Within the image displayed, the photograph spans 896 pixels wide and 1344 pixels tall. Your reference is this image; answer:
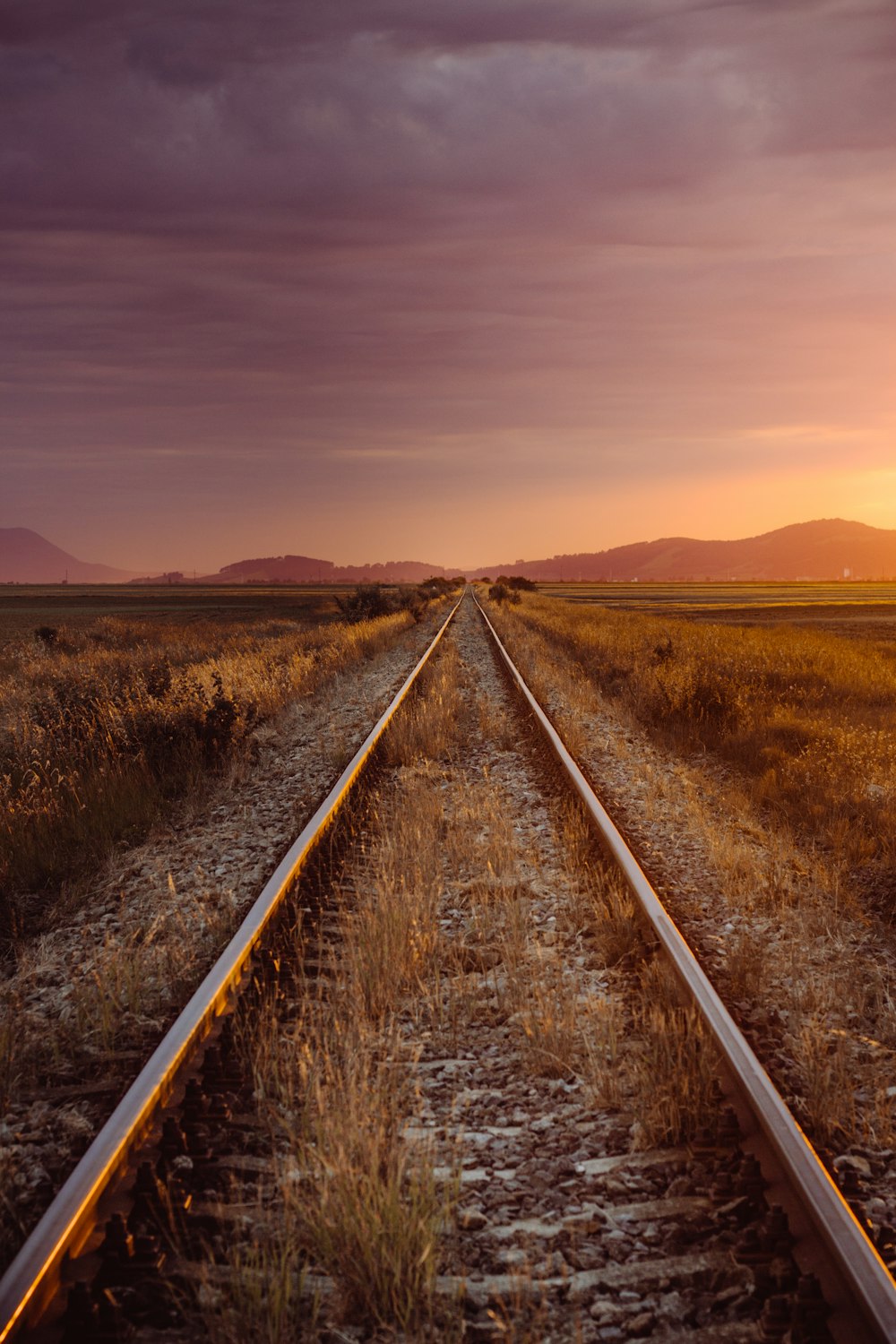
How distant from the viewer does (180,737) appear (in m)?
8.91

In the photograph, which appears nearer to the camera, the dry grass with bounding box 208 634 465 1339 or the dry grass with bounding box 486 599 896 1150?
the dry grass with bounding box 208 634 465 1339

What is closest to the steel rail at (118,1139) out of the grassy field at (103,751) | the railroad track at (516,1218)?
the railroad track at (516,1218)

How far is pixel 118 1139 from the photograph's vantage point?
2496 millimetres

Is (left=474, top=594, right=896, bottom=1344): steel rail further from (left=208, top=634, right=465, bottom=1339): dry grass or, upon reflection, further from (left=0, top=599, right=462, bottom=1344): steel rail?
(left=0, top=599, right=462, bottom=1344): steel rail

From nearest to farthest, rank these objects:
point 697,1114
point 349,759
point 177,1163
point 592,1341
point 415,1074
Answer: point 592,1341 < point 177,1163 < point 697,1114 < point 415,1074 < point 349,759

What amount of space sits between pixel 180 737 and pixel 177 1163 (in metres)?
6.75

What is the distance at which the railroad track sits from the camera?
201cm

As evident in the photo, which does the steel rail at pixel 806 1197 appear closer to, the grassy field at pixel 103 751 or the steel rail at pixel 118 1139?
the steel rail at pixel 118 1139

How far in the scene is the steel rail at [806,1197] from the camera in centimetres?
194

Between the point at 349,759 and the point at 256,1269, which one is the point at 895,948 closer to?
the point at 256,1269

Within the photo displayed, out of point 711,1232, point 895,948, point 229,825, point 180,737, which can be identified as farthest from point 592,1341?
point 180,737

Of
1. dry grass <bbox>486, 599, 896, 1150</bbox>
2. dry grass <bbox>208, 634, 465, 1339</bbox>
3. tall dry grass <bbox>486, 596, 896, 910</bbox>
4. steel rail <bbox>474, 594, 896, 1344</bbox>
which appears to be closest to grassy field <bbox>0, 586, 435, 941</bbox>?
dry grass <bbox>208, 634, 465, 1339</bbox>

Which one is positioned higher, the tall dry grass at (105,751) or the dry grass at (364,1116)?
the tall dry grass at (105,751)

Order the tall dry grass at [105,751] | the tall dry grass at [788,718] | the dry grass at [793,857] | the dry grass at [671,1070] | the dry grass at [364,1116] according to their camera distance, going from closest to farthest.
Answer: the dry grass at [364,1116] → the dry grass at [671,1070] → the dry grass at [793,857] → the tall dry grass at [105,751] → the tall dry grass at [788,718]
